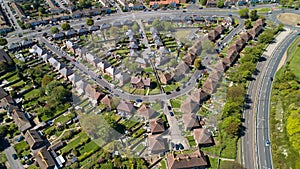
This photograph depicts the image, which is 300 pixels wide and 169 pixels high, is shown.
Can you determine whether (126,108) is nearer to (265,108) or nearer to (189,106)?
(189,106)

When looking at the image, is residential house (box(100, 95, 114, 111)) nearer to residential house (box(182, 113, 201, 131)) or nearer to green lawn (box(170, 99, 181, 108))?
green lawn (box(170, 99, 181, 108))

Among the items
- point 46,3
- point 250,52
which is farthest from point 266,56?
point 46,3

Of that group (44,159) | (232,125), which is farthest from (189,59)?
(44,159)

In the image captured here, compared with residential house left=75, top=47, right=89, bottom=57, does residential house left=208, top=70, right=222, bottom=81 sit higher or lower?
lower

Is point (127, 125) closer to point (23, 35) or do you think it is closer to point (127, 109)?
point (127, 109)

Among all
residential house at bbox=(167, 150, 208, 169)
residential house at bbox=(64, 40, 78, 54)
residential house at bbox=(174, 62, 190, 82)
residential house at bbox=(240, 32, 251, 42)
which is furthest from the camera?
residential house at bbox=(240, 32, 251, 42)

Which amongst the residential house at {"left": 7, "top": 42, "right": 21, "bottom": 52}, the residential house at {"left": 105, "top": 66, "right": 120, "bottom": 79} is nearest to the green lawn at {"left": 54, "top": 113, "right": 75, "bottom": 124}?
the residential house at {"left": 105, "top": 66, "right": 120, "bottom": 79}
